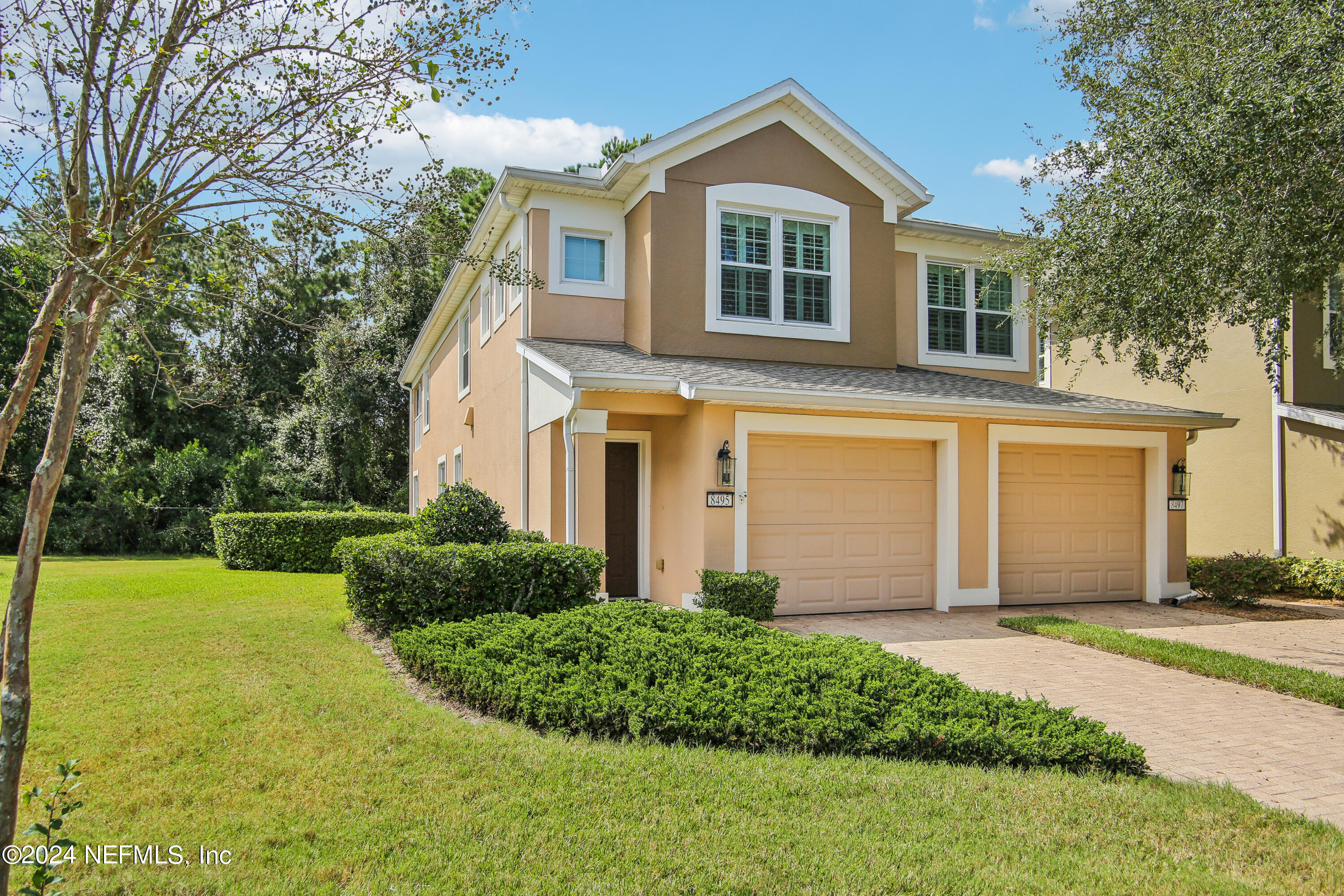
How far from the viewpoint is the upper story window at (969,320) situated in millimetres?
14188

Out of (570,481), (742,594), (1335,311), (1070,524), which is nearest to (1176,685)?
(742,594)

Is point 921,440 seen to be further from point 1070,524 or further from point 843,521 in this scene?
point 1070,524

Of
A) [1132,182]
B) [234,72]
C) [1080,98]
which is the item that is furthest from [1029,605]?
[234,72]

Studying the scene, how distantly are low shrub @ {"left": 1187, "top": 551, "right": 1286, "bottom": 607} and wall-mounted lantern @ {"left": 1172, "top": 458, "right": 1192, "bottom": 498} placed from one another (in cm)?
127

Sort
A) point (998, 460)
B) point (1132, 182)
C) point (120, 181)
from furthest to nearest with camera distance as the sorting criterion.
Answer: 1. point (998, 460)
2. point (1132, 182)
3. point (120, 181)

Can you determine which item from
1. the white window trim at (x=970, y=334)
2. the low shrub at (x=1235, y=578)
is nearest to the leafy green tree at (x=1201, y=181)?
the white window trim at (x=970, y=334)

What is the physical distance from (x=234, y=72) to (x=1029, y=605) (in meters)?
11.3

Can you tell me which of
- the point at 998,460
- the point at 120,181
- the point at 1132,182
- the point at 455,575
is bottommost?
the point at 455,575

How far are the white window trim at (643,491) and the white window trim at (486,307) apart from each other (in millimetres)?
4251

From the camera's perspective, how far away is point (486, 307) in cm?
1563

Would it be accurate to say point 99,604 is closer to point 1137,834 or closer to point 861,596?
point 861,596

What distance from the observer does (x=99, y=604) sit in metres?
11.1

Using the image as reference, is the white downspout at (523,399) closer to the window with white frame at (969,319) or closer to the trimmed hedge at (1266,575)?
the window with white frame at (969,319)

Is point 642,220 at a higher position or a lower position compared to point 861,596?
higher
